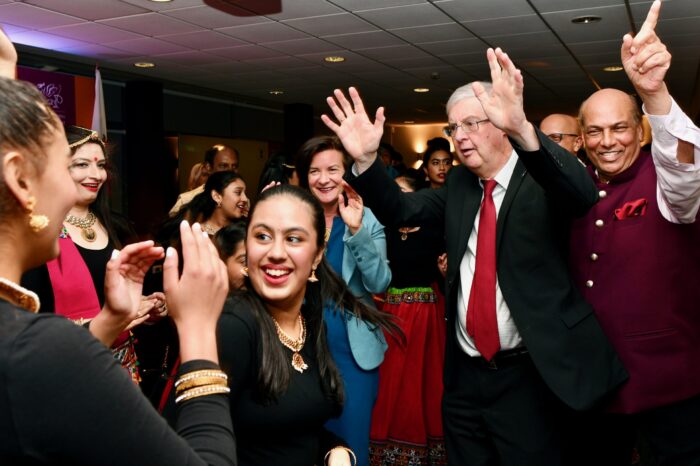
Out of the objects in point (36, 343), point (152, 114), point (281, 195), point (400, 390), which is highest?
point (152, 114)

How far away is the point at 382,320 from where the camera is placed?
7.57 ft

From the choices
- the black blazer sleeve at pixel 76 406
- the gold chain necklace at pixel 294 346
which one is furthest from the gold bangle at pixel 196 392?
the gold chain necklace at pixel 294 346

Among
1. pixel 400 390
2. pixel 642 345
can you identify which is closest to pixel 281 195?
pixel 642 345

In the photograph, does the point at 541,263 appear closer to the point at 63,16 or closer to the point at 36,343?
the point at 36,343

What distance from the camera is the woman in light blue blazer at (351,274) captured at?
7.73 feet

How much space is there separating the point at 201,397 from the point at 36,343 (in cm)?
26

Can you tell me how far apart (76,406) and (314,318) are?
1.24 m

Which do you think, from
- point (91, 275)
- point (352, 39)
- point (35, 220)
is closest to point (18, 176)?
point (35, 220)

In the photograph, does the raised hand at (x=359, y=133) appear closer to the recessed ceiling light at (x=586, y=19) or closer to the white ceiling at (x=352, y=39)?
the white ceiling at (x=352, y=39)

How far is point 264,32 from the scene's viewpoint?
5.89m

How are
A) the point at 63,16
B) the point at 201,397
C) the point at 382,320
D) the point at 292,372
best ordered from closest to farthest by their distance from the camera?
the point at 201,397 → the point at 292,372 → the point at 382,320 → the point at 63,16

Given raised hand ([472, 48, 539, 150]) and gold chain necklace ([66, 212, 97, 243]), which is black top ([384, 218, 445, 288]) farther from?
raised hand ([472, 48, 539, 150])

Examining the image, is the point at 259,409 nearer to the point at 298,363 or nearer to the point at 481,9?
the point at 298,363

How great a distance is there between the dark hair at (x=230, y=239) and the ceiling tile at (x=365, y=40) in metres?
3.54
